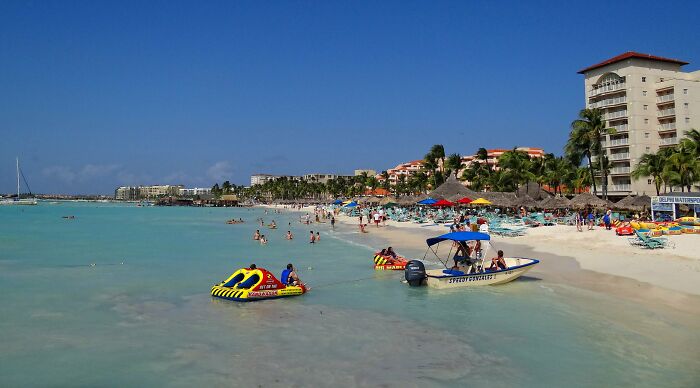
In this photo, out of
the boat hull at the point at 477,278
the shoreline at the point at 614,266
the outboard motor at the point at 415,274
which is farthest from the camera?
the outboard motor at the point at 415,274

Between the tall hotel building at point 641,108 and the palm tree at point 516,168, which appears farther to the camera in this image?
the palm tree at point 516,168

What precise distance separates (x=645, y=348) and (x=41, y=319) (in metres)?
13.5

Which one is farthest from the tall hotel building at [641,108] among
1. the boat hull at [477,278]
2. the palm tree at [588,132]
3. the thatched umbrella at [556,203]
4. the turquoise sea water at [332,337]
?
the turquoise sea water at [332,337]

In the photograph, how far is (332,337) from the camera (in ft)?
35.1

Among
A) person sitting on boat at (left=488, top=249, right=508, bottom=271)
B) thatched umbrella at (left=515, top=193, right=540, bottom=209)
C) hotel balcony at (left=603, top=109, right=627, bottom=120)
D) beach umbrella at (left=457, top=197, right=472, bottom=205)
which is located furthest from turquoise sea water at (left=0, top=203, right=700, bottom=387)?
hotel balcony at (left=603, top=109, right=627, bottom=120)

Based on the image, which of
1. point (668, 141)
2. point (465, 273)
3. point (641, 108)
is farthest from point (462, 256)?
point (668, 141)

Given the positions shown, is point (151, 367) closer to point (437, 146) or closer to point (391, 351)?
point (391, 351)

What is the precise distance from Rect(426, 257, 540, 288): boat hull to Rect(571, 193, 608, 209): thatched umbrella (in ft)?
71.5

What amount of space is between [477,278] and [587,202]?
23437 mm

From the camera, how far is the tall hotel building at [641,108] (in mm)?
51062

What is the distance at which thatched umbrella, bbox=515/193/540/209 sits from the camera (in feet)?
133

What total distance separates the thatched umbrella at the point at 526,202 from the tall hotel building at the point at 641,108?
16.2 m

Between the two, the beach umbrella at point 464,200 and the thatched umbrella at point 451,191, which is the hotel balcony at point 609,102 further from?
the beach umbrella at point 464,200

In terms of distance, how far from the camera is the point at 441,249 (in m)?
25.6
